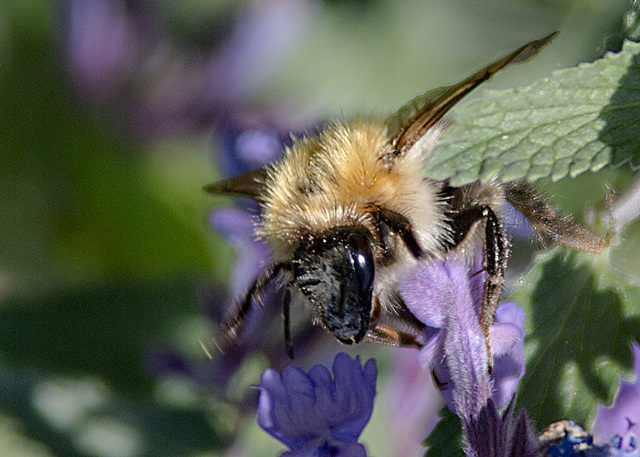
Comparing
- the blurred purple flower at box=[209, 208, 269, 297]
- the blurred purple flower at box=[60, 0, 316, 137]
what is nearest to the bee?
the blurred purple flower at box=[209, 208, 269, 297]

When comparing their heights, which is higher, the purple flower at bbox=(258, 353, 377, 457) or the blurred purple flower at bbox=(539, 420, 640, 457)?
the purple flower at bbox=(258, 353, 377, 457)

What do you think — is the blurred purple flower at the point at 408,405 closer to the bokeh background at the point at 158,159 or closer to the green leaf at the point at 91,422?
the bokeh background at the point at 158,159

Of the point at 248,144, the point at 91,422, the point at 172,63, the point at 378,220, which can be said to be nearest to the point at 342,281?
the point at 378,220

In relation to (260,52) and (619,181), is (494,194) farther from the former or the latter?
(260,52)

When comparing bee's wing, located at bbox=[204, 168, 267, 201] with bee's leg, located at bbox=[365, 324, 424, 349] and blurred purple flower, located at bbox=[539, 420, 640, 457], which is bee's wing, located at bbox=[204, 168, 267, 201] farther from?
blurred purple flower, located at bbox=[539, 420, 640, 457]

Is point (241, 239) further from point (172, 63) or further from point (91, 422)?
point (172, 63)

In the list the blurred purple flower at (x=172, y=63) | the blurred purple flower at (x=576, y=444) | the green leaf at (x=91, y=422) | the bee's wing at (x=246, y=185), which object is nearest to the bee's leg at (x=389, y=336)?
the blurred purple flower at (x=576, y=444)
